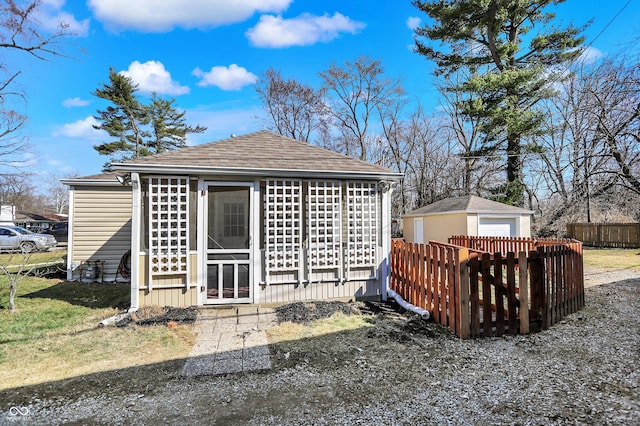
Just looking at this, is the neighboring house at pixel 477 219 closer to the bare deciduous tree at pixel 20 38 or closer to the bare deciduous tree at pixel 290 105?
the bare deciduous tree at pixel 290 105

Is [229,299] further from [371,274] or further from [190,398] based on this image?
[190,398]

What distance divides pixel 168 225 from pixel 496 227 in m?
12.4

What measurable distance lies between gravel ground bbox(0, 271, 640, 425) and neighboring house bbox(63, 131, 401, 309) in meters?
1.92

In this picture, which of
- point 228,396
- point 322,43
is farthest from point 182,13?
point 322,43

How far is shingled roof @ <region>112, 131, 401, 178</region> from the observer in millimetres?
5547

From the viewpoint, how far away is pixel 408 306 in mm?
5469

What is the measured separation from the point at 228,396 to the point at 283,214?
3422mm

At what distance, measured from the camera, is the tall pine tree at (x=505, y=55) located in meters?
16.0

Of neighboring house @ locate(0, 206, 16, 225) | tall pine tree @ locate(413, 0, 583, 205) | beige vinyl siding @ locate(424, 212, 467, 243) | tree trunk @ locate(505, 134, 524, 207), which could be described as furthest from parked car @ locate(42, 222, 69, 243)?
tree trunk @ locate(505, 134, 524, 207)

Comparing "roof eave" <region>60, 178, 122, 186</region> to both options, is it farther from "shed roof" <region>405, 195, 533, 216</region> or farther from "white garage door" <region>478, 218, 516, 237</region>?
"white garage door" <region>478, 218, 516, 237</region>

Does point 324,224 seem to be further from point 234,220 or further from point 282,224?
point 234,220

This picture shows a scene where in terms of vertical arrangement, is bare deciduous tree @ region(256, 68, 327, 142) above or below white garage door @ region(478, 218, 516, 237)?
above

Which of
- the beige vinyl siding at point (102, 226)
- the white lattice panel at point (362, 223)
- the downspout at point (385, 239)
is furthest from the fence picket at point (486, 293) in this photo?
the beige vinyl siding at point (102, 226)

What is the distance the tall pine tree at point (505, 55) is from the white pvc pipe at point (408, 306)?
44.4 feet
